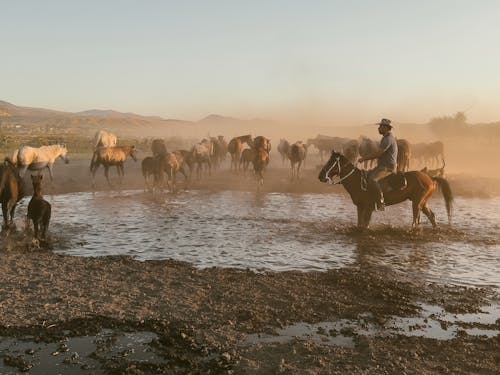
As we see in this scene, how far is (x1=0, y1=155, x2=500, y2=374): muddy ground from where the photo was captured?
5.07 metres

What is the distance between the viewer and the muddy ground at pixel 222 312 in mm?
5074

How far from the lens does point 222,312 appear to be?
6625 millimetres

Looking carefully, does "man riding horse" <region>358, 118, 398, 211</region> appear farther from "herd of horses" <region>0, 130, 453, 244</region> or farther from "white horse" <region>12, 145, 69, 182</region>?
"white horse" <region>12, 145, 69, 182</region>

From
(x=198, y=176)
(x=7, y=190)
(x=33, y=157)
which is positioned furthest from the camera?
(x=198, y=176)

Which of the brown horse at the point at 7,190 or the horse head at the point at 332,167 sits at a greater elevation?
the horse head at the point at 332,167

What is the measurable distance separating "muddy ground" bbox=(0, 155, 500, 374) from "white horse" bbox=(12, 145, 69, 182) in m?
11.6

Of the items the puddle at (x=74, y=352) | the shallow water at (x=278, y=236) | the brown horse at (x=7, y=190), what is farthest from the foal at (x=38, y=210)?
the puddle at (x=74, y=352)

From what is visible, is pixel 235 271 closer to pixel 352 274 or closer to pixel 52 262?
pixel 352 274

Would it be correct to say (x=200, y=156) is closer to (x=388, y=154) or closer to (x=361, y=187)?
(x=361, y=187)

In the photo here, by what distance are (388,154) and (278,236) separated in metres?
3.77

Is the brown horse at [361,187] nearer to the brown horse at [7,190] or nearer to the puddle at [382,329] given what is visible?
the puddle at [382,329]

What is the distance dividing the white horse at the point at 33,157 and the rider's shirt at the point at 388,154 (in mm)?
15325

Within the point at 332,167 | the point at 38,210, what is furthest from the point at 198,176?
the point at 38,210

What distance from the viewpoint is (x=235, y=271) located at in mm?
8883
